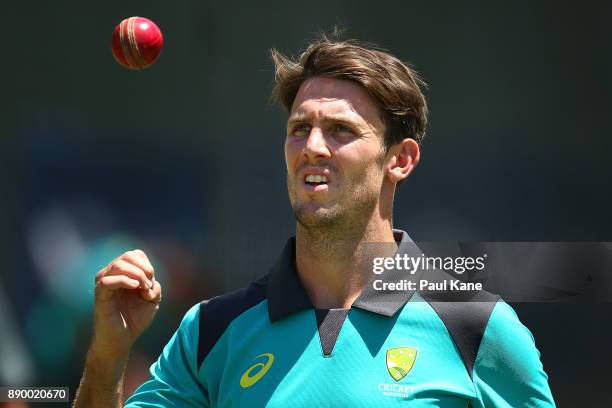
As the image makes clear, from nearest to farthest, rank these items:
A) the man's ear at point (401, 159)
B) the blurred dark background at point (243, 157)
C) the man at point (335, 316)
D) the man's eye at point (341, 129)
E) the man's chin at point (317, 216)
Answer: the man at point (335, 316) → the man's chin at point (317, 216) → the man's eye at point (341, 129) → the man's ear at point (401, 159) → the blurred dark background at point (243, 157)

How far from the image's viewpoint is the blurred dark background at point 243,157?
4957 mm

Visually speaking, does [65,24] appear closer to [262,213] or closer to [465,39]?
[262,213]

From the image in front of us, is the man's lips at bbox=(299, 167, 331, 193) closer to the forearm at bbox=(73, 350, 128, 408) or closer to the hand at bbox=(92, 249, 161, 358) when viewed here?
the hand at bbox=(92, 249, 161, 358)

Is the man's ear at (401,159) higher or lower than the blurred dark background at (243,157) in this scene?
lower

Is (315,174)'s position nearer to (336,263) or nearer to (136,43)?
(336,263)

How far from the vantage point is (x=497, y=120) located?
5004 millimetres

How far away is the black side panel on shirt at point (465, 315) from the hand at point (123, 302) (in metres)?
0.76

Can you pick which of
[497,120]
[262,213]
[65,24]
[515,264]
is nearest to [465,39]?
[497,120]

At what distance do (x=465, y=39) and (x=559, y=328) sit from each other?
1.55 meters

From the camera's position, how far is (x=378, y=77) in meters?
2.80

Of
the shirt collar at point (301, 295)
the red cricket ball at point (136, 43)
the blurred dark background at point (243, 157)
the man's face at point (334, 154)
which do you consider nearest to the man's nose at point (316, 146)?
the man's face at point (334, 154)

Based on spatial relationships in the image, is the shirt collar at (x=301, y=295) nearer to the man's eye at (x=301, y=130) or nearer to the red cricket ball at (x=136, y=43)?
the man's eye at (x=301, y=130)

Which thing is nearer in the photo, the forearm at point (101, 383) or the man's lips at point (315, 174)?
the forearm at point (101, 383)

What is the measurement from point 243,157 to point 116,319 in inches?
103
